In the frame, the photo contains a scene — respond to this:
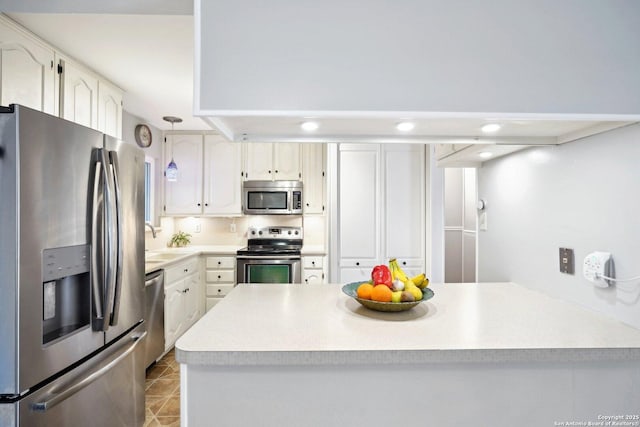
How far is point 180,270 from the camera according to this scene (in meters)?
3.29

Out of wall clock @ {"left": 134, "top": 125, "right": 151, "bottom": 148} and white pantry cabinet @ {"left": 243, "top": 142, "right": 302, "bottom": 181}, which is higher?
wall clock @ {"left": 134, "top": 125, "right": 151, "bottom": 148}

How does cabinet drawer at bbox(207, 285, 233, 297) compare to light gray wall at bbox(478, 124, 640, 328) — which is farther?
cabinet drawer at bbox(207, 285, 233, 297)

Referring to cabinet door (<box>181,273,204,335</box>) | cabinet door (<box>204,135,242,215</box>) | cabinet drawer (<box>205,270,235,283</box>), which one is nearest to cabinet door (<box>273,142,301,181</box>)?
cabinet door (<box>204,135,242,215</box>)

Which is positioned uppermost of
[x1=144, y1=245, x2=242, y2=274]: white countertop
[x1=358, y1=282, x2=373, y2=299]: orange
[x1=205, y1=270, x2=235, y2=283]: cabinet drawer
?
[x1=358, y1=282, x2=373, y2=299]: orange

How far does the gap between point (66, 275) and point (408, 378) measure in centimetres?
140

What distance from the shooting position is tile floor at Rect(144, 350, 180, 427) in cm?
218

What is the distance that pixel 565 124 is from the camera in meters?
1.35

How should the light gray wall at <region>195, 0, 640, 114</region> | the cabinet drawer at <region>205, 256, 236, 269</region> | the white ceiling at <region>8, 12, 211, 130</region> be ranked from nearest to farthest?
the light gray wall at <region>195, 0, 640, 114</region> → the white ceiling at <region>8, 12, 211, 130</region> → the cabinet drawer at <region>205, 256, 236, 269</region>

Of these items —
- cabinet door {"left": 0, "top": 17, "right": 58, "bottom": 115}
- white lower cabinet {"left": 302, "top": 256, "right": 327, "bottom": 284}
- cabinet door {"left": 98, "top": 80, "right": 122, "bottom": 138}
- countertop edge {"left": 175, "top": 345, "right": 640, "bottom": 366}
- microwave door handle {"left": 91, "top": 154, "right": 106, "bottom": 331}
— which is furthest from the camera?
white lower cabinet {"left": 302, "top": 256, "right": 327, "bottom": 284}

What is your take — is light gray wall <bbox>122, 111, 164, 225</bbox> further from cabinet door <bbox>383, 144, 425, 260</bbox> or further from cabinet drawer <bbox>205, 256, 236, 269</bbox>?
cabinet door <bbox>383, 144, 425, 260</bbox>

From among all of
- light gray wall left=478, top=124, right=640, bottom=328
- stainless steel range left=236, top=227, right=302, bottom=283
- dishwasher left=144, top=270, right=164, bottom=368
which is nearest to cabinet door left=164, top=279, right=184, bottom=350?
dishwasher left=144, top=270, right=164, bottom=368

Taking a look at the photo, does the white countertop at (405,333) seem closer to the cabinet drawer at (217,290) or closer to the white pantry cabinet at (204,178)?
the cabinet drawer at (217,290)

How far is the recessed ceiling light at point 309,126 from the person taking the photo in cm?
139

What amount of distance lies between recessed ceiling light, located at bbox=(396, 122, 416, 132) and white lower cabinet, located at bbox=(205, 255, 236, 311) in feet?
9.20
